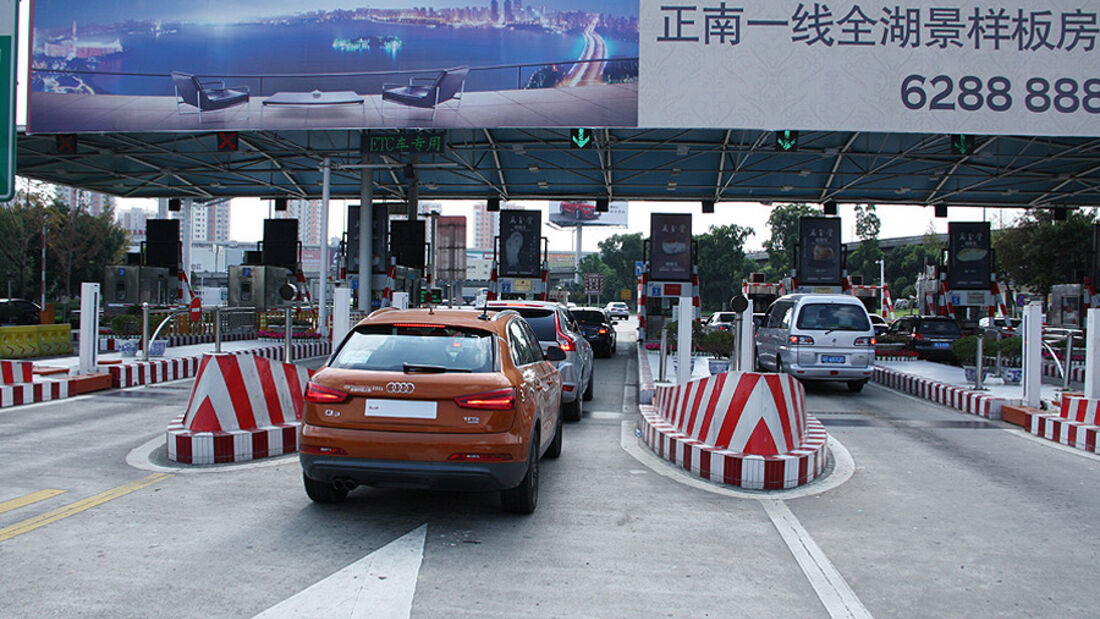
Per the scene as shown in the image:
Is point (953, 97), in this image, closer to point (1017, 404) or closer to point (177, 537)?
point (1017, 404)

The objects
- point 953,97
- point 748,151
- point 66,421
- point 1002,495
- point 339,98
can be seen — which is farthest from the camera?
point 748,151

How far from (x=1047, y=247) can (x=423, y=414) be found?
124 ft

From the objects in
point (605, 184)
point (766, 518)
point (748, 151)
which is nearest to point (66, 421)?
point (766, 518)

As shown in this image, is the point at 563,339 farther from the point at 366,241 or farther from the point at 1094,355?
the point at 366,241

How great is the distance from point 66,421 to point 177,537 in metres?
5.64

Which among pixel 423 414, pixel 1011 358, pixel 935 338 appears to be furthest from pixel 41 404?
pixel 935 338

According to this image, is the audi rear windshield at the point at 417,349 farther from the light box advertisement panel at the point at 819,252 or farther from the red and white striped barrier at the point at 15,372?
the light box advertisement panel at the point at 819,252

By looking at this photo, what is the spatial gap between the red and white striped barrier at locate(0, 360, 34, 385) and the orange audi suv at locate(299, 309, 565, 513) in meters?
7.75

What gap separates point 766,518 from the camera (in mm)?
5730

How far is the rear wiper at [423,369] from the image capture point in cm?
518

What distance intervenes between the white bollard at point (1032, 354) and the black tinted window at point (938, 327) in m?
10.7

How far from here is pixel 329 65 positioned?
18547 mm

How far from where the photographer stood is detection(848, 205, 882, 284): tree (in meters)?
69.9

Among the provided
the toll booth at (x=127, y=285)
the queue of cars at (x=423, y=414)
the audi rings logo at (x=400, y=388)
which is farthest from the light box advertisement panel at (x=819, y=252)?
the audi rings logo at (x=400, y=388)
